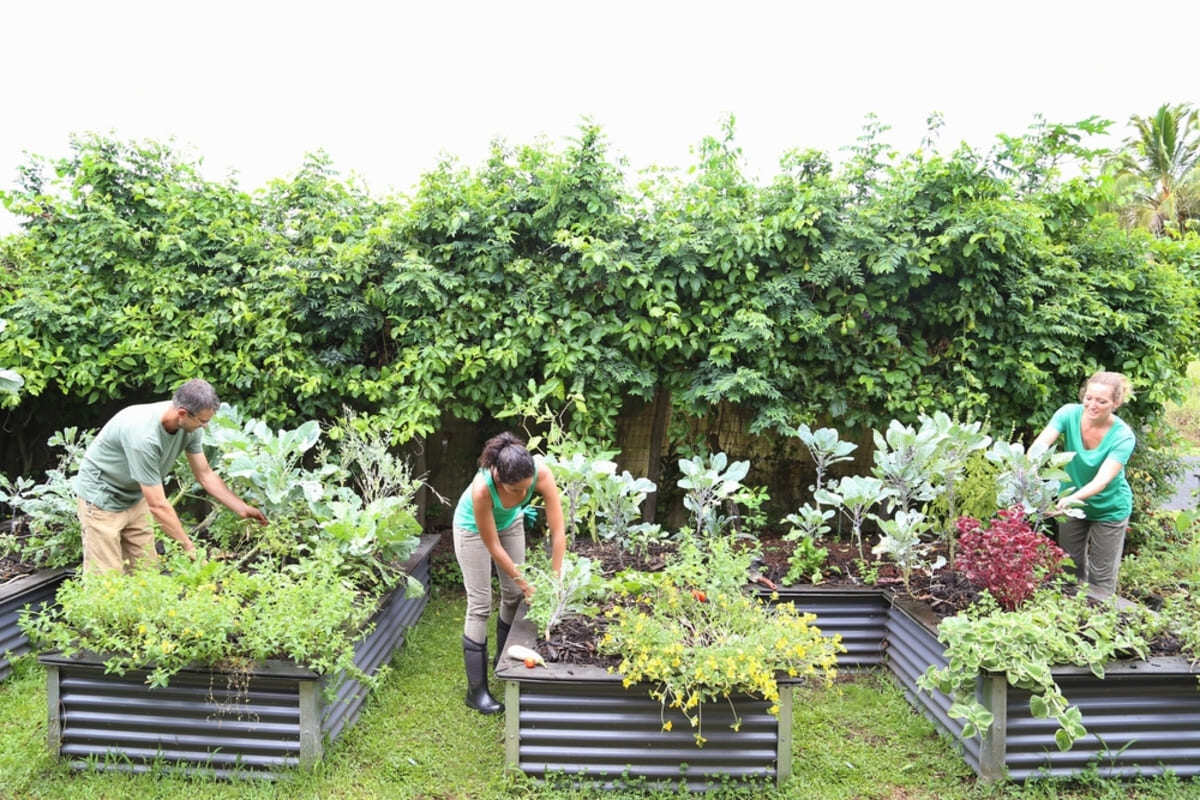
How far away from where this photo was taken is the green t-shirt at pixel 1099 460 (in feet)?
12.4

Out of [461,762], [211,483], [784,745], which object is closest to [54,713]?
[211,483]

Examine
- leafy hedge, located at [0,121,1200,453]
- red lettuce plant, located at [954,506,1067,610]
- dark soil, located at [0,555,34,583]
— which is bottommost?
dark soil, located at [0,555,34,583]

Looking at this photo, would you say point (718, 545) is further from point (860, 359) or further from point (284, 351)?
point (284, 351)

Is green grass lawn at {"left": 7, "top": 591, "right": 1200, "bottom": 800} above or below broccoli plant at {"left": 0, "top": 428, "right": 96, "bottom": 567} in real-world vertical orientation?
below

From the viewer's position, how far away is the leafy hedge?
4.62 meters

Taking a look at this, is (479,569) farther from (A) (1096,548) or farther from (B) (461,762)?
(A) (1096,548)

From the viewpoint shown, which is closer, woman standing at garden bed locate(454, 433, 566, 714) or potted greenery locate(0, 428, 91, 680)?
woman standing at garden bed locate(454, 433, 566, 714)

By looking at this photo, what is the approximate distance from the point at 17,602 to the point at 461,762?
2586 millimetres

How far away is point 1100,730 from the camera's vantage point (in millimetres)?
2879

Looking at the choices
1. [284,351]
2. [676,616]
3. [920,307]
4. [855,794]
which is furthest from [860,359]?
[284,351]

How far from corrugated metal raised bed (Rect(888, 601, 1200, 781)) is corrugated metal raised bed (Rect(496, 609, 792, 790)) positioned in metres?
0.81

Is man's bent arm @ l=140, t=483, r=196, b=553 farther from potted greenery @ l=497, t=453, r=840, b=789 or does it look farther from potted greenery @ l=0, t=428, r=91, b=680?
potted greenery @ l=497, t=453, r=840, b=789

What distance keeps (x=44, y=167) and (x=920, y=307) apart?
20.5 ft

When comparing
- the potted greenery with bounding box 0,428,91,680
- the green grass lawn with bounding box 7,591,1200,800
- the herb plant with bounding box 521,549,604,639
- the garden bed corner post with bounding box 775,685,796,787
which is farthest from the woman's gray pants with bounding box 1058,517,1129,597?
the potted greenery with bounding box 0,428,91,680
